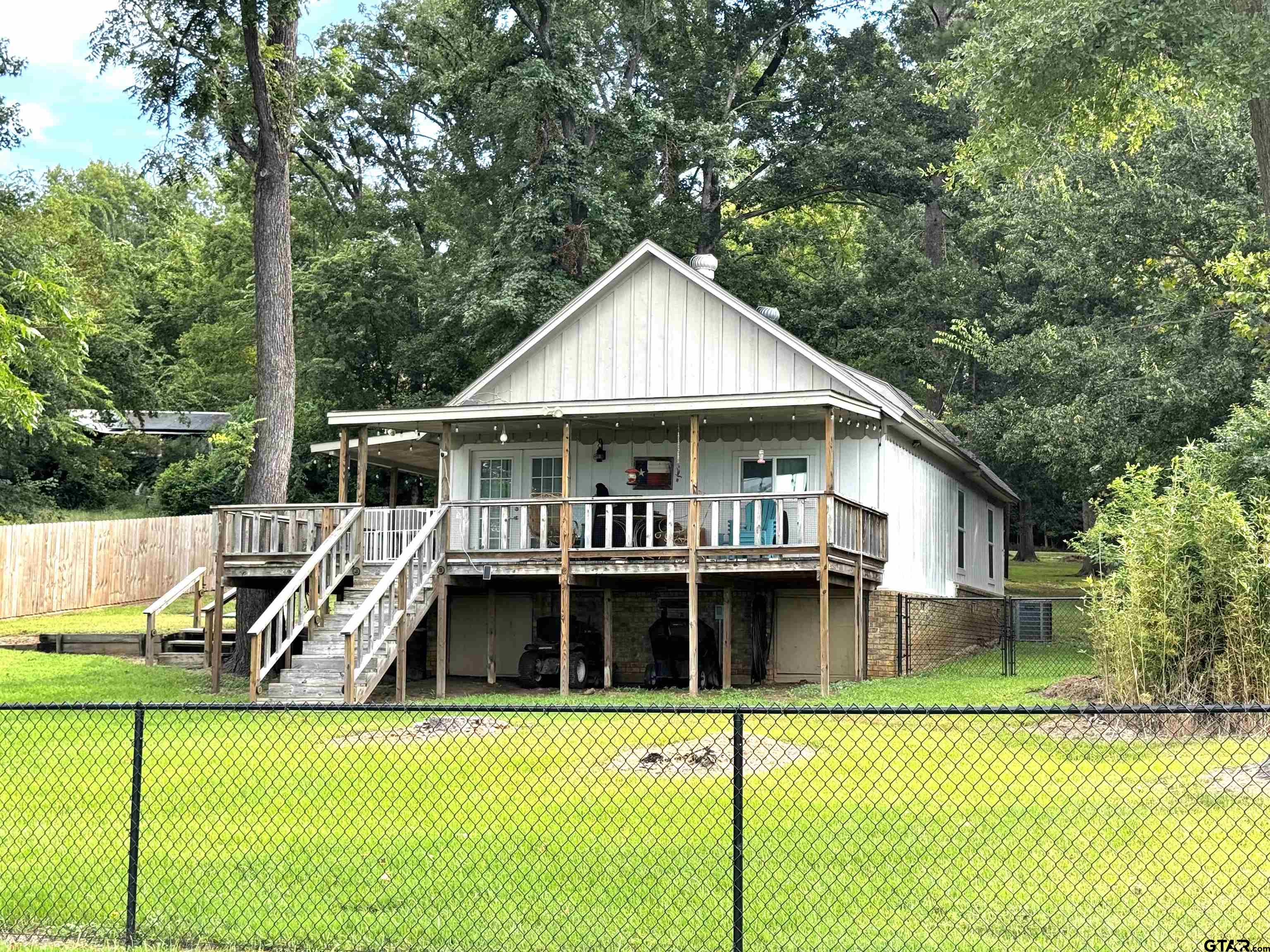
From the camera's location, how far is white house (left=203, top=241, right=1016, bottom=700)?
20.7 m

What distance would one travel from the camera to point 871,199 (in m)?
38.3

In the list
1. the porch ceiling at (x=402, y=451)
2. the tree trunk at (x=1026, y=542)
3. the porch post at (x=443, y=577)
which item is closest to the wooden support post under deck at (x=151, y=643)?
the porch ceiling at (x=402, y=451)

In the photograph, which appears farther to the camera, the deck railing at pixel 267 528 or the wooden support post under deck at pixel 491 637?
the wooden support post under deck at pixel 491 637

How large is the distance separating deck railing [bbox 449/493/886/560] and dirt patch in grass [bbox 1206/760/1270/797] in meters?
8.76

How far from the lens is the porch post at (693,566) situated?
20094 millimetres

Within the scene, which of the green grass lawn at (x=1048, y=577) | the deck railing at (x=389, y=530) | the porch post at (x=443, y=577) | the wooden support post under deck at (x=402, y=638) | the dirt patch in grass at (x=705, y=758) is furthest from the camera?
the green grass lawn at (x=1048, y=577)

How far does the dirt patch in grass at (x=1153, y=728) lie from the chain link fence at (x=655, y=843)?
0.05m

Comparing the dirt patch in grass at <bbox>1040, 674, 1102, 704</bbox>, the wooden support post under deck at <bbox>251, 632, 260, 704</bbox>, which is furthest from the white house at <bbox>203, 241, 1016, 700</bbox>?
the dirt patch in grass at <bbox>1040, 674, 1102, 704</bbox>

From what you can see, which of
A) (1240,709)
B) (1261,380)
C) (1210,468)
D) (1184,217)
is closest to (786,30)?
(1184,217)

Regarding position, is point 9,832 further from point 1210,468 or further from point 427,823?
point 1210,468

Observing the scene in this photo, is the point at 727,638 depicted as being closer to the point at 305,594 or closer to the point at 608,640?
the point at 608,640

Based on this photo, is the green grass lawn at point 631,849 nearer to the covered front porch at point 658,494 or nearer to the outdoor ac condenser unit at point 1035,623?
the covered front porch at point 658,494

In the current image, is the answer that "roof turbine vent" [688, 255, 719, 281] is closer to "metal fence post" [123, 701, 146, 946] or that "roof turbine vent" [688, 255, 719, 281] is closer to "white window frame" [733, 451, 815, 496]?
"white window frame" [733, 451, 815, 496]

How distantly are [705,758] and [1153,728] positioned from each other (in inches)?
180
